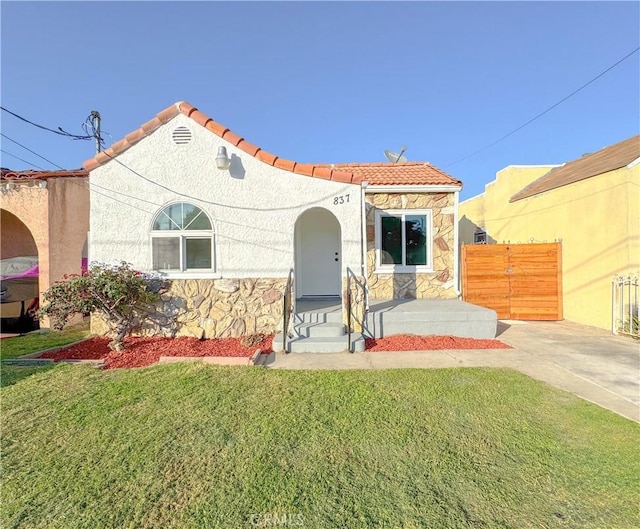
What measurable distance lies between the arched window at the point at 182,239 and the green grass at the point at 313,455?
11.1ft

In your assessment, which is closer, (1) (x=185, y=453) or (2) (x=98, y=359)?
(1) (x=185, y=453)

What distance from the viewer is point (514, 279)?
10883 millimetres

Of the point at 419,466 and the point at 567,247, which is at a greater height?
the point at 567,247

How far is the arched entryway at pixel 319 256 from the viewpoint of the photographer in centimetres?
1113

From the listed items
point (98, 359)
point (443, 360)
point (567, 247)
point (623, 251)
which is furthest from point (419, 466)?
point (567, 247)

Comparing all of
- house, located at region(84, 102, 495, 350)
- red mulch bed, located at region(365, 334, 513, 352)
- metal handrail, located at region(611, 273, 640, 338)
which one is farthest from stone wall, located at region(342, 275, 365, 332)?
metal handrail, located at region(611, 273, 640, 338)

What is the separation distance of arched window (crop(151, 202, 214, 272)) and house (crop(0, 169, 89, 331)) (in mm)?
3516

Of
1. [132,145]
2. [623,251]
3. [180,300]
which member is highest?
[132,145]

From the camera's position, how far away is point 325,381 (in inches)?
206

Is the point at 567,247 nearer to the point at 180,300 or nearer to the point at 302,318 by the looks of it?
the point at 302,318

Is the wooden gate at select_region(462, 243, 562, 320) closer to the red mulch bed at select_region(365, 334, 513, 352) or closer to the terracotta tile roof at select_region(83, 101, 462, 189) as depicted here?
the red mulch bed at select_region(365, 334, 513, 352)

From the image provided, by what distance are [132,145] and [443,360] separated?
8.77m

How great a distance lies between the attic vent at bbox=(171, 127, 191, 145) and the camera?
7762 millimetres

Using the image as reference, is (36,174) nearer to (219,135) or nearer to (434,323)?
(219,135)
